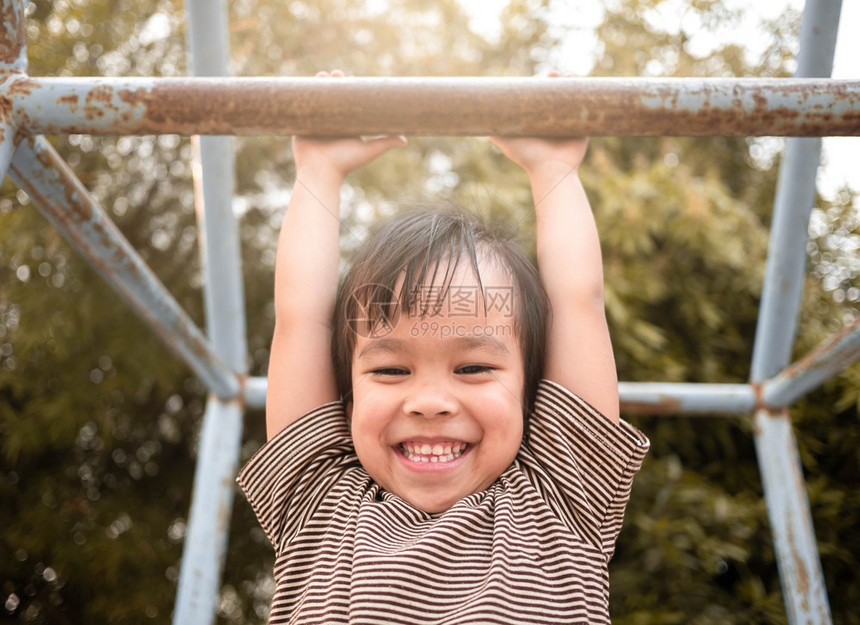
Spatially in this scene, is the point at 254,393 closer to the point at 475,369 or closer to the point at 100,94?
the point at 475,369

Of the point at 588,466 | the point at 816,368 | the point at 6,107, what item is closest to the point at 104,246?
the point at 6,107

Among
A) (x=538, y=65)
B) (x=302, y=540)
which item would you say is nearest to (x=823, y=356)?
(x=302, y=540)

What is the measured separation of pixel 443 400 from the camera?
0.71 m

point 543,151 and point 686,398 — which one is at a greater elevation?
point 543,151

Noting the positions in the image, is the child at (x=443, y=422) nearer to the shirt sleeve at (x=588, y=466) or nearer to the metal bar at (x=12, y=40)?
the shirt sleeve at (x=588, y=466)

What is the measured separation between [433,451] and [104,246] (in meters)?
0.40

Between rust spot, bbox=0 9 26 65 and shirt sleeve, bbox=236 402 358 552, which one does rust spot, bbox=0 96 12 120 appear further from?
shirt sleeve, bbox=236 402 358 552

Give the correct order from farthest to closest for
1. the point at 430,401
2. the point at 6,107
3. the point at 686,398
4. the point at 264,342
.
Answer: the point at 264,342 → the point at 686,398 → the point at 430,401 → the point at 6,107

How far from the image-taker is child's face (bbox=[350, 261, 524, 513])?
716 mm

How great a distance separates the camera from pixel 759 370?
1062mm

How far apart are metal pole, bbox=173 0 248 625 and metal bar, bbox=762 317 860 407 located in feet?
2.57

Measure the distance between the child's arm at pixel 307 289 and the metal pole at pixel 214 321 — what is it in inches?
7.0

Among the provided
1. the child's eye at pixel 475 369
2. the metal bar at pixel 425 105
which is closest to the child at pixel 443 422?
the child's eye at pixel 475 369

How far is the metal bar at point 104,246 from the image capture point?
1.98 feet
